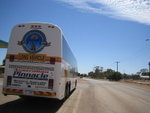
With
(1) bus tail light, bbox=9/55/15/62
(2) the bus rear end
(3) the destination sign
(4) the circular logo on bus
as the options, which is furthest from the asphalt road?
(4) the circular logo on bus

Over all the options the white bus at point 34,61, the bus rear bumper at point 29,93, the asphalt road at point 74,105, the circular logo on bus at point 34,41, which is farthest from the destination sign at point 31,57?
the asphalt road at point 74,105

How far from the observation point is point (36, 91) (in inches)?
378

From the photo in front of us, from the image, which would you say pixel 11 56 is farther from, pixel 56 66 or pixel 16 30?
pixel 56 66

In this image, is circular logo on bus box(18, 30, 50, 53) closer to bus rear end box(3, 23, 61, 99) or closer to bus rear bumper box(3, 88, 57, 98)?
bus rear end box(3, 23, 61, 99)

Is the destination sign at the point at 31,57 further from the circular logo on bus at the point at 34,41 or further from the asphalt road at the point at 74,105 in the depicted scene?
the asphalt road at the point at 74,105

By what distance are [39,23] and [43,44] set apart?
41.7 inches

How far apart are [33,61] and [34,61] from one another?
5cm

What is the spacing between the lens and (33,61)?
32.4ft

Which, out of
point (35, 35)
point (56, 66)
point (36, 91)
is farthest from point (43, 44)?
point (36, 91)

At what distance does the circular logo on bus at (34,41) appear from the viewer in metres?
9.99

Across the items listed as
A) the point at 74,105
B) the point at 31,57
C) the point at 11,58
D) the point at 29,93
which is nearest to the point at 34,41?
the point at 31,57

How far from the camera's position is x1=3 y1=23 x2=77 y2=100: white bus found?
9641 mm

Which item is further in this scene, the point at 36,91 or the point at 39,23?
the point at 39,23

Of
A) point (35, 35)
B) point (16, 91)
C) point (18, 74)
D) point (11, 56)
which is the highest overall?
point (35, 35)
